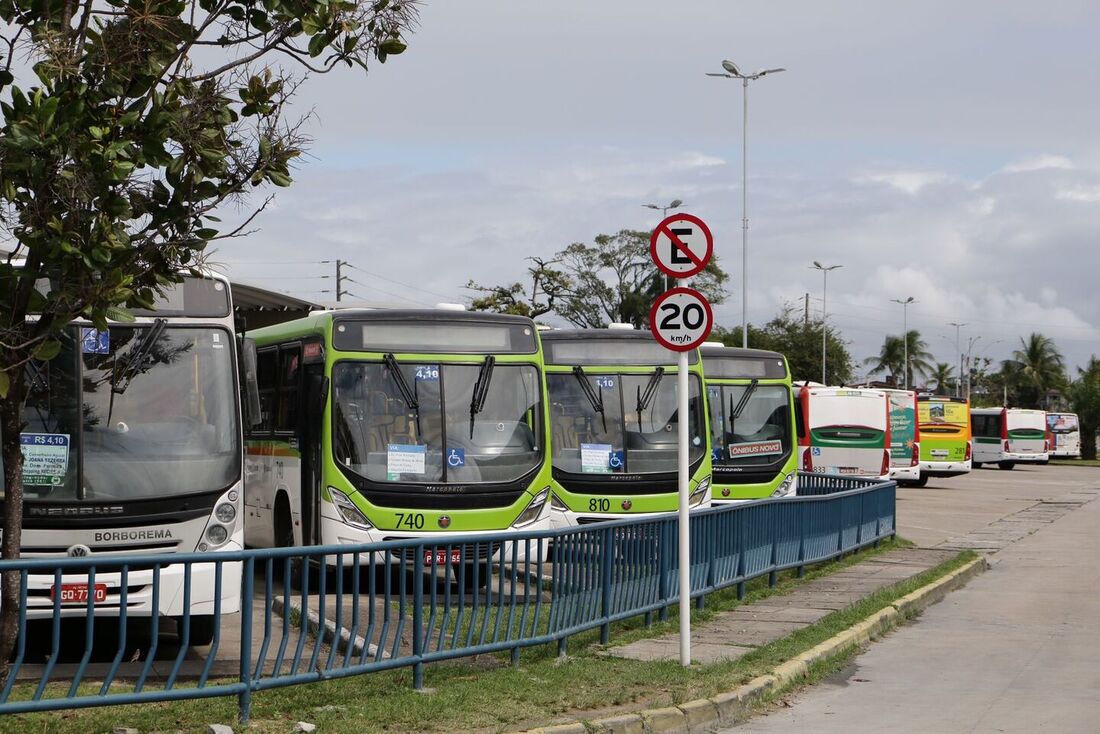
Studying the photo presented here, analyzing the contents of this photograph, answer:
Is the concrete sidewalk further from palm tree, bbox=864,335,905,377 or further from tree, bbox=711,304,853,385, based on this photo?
palm tree, bbox=864,335,905,377

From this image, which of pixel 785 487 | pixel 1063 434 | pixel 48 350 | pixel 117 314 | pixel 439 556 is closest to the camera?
pixel 48 350

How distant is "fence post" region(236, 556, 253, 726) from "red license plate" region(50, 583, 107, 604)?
691 mm

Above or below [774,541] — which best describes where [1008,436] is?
above

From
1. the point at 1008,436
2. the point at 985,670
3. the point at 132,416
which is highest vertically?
the point at 132,416

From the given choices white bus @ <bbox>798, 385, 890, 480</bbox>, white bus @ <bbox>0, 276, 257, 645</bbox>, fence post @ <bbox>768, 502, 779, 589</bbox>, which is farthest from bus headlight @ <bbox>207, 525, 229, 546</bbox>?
white bus @ <bbox>798, 385, 890, 480</bbox>

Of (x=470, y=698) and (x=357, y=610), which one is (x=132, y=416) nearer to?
(x=357, y=610)

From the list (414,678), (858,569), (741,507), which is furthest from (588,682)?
(858,569)

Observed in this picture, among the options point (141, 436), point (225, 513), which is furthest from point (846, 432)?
point (141, 436)

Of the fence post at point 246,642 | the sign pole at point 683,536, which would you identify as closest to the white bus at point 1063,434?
the sign pole at point 683,536

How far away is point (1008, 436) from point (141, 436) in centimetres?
6700

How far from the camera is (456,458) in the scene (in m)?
14.8

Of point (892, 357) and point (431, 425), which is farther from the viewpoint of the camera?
point (892, 357)

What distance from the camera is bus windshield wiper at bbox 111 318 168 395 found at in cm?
1091

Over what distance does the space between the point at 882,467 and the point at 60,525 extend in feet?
94.2
